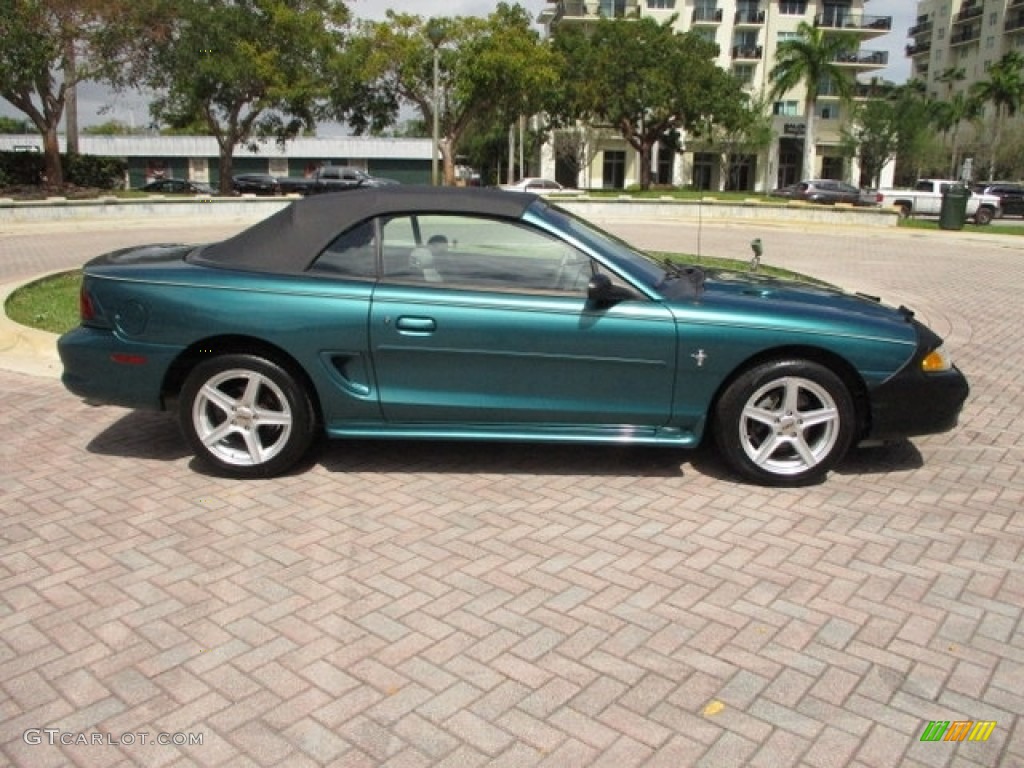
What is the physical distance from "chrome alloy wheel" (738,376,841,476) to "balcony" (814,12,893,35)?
74800mm

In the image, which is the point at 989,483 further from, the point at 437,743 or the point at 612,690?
the point at 437,743

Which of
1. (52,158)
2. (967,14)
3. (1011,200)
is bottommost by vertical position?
(1011,200)

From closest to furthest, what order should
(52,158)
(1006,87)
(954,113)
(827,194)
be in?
(52,158) → (827,194) → (1006,87) → (954,113)

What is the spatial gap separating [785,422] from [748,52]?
72650 millimetres

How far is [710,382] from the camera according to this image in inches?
183

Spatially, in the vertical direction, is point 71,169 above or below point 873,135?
below

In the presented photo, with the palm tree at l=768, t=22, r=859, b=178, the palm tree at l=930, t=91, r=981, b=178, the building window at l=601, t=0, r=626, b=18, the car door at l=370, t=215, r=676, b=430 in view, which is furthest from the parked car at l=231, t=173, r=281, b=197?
the palm tree at l=930, t=91, r=981, b=178

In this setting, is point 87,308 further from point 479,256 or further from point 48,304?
point 48,304

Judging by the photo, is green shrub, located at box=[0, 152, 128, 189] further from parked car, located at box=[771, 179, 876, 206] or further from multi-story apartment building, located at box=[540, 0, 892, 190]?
multi-story apartment building, located at box=[540, 0, 892, 190]

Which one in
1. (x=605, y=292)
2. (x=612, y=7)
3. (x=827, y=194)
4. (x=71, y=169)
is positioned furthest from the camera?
(x=612, y=7)

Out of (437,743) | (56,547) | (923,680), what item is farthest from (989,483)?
(56,547)

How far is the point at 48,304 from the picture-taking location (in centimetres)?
930

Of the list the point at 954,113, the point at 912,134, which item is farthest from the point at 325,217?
the point at 954,113

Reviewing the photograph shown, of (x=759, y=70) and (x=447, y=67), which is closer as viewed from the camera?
(x=447, y=67)
